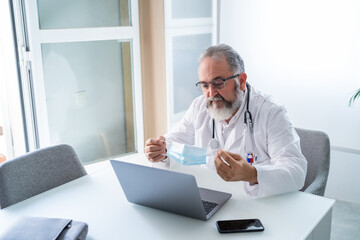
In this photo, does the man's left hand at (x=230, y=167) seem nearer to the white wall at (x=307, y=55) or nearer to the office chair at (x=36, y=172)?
the office chair at (x=36, y=172)

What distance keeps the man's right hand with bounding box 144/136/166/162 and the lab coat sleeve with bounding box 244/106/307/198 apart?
0.47 metres

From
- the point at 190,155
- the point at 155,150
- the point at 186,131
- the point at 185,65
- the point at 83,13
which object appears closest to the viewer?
the point at 190,155

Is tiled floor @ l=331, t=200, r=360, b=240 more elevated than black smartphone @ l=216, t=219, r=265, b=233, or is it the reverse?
black smartphone @ l=216, t=219, r=265, b=233

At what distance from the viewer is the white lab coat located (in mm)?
1716

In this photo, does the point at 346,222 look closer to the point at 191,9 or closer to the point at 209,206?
the point at 209,206

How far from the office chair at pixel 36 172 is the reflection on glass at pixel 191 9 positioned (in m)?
1.97

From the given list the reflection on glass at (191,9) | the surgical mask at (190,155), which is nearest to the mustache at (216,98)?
the surgical mask at (190,155)

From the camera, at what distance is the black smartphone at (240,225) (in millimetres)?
1428

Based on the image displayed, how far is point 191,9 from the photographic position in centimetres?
373

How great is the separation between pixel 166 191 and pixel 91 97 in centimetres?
208

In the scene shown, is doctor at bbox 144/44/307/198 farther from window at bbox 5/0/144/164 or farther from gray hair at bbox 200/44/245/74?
window at bbox 5/0/144/164

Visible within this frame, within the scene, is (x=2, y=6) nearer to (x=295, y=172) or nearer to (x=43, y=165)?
(x=43, y=165)

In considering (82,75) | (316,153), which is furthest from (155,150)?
(82,75)

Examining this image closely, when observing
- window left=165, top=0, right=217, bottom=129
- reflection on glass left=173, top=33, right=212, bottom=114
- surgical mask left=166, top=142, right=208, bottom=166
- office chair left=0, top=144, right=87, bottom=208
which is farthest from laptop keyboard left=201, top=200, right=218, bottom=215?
reflection on glass left=173, top=33, right=212, bottom=114
